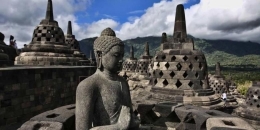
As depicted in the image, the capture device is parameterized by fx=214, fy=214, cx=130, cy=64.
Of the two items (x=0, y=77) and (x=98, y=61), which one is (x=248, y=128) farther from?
(x=0, y=77)

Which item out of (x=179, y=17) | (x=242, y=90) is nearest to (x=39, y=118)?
(x=179, y=17)

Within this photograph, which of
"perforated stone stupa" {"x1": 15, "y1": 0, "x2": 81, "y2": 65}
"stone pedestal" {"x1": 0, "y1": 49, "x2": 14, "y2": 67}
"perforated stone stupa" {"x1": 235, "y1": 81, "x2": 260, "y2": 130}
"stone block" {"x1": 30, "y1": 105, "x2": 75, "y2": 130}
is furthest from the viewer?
"perforated stone stupa" {"x1": 15, "y1": 0, "x2": 81, "y2": 65}

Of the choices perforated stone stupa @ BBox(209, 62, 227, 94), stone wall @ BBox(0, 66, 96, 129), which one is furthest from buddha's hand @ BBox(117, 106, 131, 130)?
perforated stone stupa @ BBox(209, 62, 227, 94)

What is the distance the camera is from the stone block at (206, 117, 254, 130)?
2.67 meters

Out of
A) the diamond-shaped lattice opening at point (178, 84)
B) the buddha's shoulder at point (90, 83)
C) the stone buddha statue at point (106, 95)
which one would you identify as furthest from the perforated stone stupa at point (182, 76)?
the buddha's shoulder at point (90, 83)

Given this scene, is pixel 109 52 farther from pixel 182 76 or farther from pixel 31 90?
pixel 31 90

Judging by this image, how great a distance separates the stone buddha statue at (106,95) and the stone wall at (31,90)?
3652 mm

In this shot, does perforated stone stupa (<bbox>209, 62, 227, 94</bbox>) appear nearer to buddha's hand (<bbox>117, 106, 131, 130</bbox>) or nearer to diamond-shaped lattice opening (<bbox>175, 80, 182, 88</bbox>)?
diamond-shaped lattice opening (<bbox>175, 80, 182, 88</bbox>)

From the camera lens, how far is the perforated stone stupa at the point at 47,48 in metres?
10.2

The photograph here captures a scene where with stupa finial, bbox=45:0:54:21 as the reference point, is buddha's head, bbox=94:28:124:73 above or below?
below

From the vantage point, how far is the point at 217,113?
3.47 m

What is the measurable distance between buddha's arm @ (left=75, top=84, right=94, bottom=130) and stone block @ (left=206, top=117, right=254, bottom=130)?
1.51 metres

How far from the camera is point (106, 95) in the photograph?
2.73 meters

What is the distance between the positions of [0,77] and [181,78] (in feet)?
15.5
